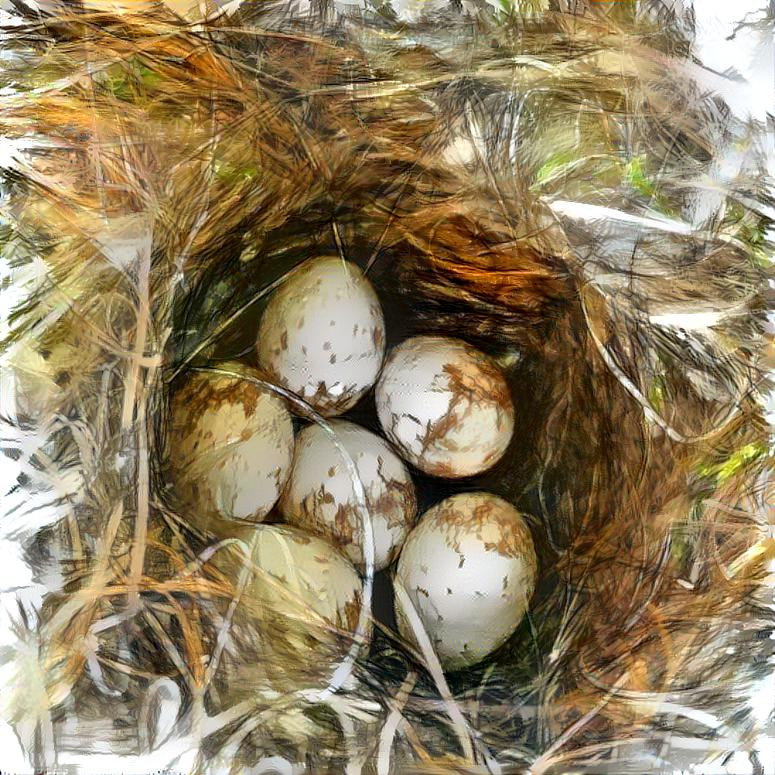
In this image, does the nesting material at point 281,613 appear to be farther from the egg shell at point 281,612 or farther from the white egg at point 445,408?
the white egg at point 445,408

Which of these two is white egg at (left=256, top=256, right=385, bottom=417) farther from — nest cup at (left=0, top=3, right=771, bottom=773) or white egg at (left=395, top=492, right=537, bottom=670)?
white egg at (left=395, top=492, right=537, bottom=670)

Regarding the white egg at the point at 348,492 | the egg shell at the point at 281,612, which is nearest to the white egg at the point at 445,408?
the white egg at the point at 348,492

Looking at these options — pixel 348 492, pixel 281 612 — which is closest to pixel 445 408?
pixel 348 492

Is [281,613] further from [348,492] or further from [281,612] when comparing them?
[348,492]

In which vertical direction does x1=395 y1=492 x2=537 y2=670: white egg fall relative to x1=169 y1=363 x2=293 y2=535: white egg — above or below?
below

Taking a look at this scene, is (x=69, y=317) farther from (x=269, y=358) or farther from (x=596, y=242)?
(x=596, y=242)

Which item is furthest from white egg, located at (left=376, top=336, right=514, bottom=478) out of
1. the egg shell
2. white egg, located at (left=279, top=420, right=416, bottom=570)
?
the egg shell

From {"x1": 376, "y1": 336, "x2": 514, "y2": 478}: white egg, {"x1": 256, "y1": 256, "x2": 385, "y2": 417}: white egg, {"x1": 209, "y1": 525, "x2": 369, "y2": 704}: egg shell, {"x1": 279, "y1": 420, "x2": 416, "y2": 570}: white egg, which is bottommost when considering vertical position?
{"x1": 209, "y1": 525, "x2": 369, "y2": 704}: egg shell

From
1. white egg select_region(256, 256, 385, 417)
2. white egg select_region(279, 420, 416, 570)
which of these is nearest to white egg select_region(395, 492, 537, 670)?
white egg select_region(279, 420, 416, 570)

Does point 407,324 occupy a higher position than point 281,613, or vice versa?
point 407,324
